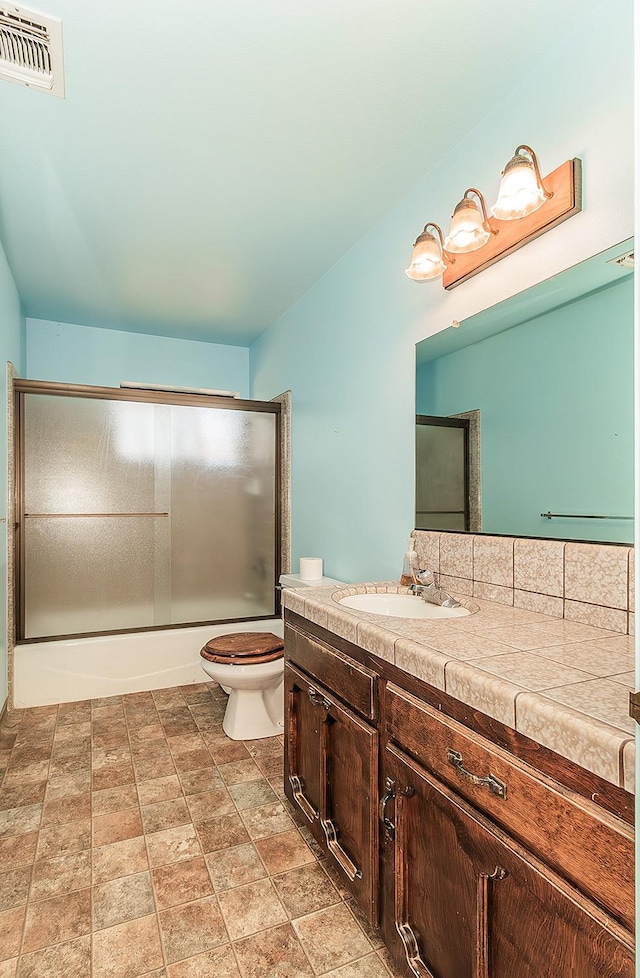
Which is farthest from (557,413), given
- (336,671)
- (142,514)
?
(142,514)

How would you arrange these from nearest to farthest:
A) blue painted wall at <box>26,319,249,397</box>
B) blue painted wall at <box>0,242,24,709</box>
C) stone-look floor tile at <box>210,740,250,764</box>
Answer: stone-look floor tile at <box>210,740,250,764</box>
blue painted wall at <box>0,242,24,709</box>
blue painted wall at <box>26,319,249,397</box>

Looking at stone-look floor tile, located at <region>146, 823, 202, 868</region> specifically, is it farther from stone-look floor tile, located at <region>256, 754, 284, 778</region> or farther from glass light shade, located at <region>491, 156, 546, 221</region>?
glass light shade, located at <region>491, 156, 546, 221</region>

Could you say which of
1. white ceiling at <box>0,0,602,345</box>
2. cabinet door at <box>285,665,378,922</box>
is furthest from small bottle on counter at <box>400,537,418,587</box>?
white ceiling at <box>0,0,602,345</box>

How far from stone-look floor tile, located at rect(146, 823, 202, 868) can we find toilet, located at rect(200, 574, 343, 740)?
702 millimetres

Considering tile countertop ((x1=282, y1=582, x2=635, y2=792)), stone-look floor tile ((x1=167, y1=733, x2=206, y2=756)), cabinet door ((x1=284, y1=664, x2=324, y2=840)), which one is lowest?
stone-look floor tile ((x1=167, y1=733, x2=206, y2=756))

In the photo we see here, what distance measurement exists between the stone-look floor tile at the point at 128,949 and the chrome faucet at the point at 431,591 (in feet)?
3.88

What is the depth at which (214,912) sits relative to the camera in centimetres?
151

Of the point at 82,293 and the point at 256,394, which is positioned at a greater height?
the point at 82,293

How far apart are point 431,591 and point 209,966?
44.6 inches

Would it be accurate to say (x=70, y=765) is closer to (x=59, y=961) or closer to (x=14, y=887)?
(x=14, y=887)

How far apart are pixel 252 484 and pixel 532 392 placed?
239cm

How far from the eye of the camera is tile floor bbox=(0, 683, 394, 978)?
1359 mm

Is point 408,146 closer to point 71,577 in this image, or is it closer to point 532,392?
point 532,392

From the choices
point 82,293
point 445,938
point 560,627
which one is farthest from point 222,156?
point 445,938
